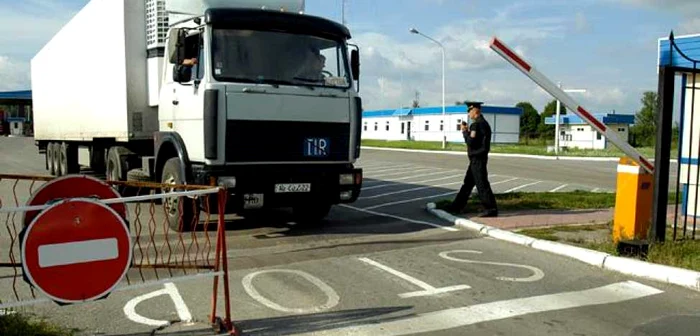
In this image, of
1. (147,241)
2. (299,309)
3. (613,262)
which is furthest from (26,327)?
(613,262)

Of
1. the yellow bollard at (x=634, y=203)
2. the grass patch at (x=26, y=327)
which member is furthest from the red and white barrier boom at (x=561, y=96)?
the grass patch at (x=26, y=327)

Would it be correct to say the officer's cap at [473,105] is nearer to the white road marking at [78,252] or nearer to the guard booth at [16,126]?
the white road marking at [78,252]

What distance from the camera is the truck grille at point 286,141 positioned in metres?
8.20

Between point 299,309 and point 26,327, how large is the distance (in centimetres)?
212

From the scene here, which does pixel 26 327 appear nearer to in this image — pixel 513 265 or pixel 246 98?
pixel 246 98

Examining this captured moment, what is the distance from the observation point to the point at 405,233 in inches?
362

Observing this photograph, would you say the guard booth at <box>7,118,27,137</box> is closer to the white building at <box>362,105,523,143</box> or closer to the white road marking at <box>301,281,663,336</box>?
the white building at <box>362,105,523,143</box>

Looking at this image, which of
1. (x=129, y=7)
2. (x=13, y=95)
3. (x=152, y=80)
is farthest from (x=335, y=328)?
(x=13, y=95)

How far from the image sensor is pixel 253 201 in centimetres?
843

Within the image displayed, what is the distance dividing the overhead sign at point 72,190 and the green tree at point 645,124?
67015 millimetres

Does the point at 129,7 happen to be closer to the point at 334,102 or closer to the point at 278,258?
the point at 334,102

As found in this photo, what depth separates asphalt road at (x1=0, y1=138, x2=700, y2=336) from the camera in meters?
4.95

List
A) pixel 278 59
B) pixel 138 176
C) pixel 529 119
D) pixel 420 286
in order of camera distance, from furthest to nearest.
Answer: pixel 529 119
pixel 138 176
pixel 278 59
pixel 420 286

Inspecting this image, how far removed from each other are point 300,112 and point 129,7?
4431mm
